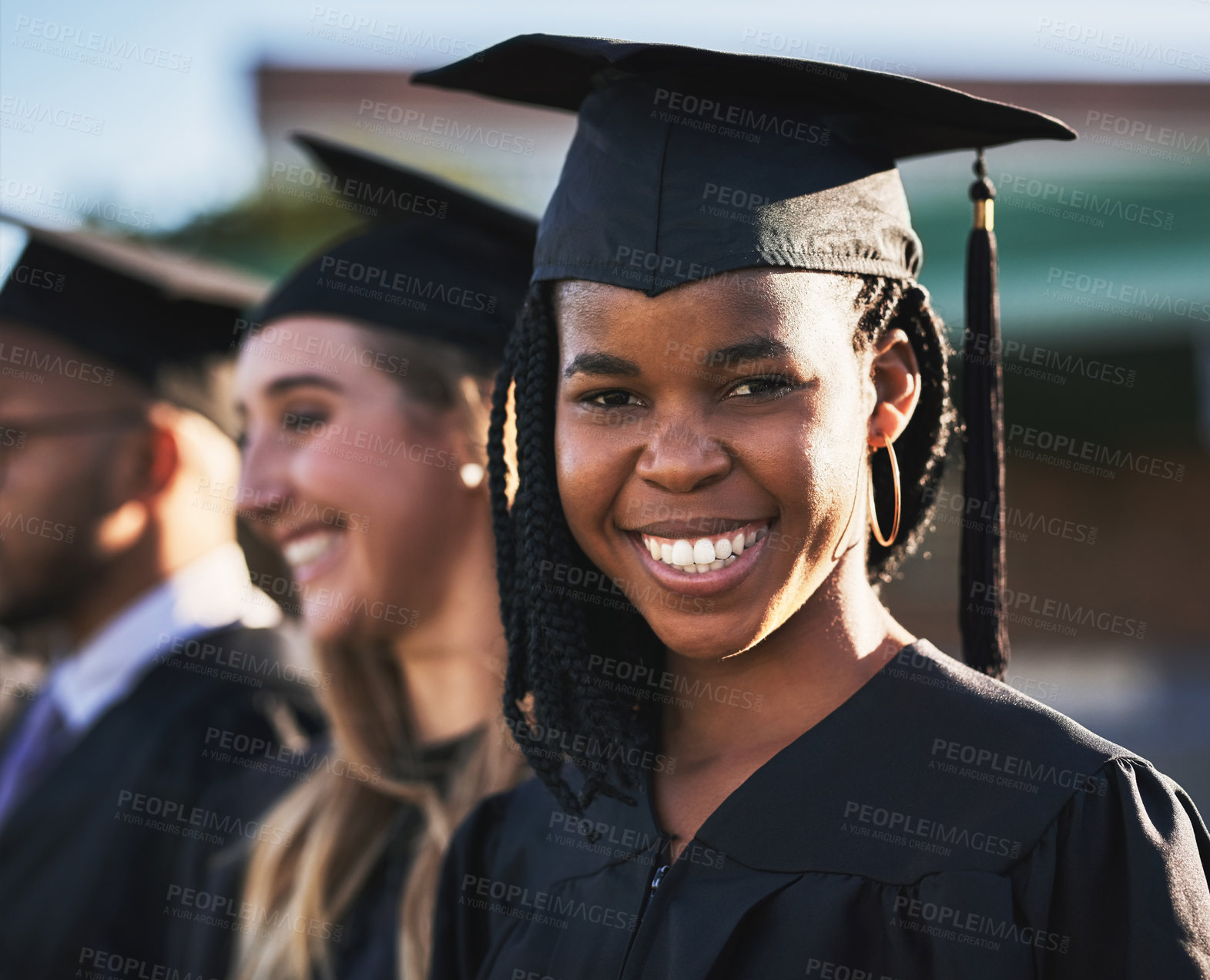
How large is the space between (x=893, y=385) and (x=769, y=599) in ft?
1.41

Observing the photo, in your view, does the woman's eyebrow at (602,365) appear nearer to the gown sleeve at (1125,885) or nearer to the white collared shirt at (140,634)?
the gown sleeve at (1125,885)

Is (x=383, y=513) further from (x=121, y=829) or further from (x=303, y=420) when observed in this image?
(x=121, y=829)

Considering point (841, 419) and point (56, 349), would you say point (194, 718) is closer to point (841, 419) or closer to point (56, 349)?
point (56, 349)

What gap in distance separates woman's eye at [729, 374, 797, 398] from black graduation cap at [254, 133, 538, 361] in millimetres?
1475

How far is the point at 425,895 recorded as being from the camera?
284 cm

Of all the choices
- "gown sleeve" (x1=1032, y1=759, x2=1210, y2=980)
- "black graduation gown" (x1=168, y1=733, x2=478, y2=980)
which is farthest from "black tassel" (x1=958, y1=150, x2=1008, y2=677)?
"black graduation gown" (x1=168, y1=733, x2=478, y2=980)

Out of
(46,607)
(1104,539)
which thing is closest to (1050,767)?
(46,607)

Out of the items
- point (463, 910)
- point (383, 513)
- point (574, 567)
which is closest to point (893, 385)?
point (574, 567)

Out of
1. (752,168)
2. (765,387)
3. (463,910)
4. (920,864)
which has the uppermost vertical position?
(752,168)

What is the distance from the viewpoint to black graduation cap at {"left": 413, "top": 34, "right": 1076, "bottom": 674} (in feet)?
5.75

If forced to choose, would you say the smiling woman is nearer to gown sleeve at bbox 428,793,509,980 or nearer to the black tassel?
the black tassel

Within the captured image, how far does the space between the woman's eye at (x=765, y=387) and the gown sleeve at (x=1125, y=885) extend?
0.69m

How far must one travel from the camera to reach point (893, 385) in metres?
1.91

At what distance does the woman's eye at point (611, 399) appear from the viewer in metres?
1.81
